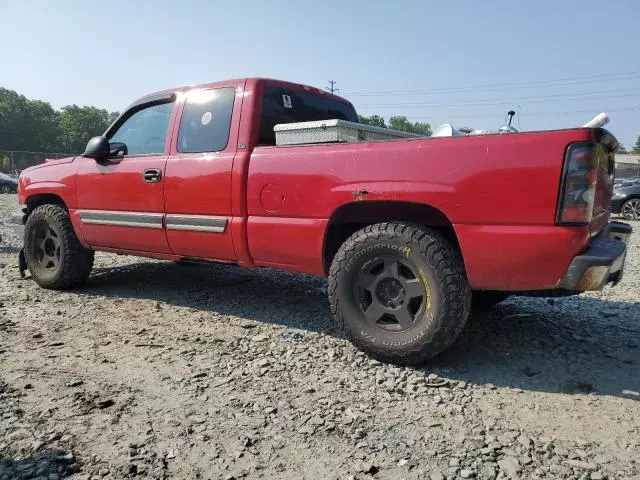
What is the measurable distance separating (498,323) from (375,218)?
1499 millimetres

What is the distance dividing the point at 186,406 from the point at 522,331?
2.57 m

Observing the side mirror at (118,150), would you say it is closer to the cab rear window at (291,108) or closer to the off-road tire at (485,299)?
the cab rear window at (291,108)

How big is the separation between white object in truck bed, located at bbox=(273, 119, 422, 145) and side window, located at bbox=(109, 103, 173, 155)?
51.2 inches

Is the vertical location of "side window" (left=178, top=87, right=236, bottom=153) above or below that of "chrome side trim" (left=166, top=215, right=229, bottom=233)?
above

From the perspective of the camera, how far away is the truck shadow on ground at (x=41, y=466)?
1.96 metres

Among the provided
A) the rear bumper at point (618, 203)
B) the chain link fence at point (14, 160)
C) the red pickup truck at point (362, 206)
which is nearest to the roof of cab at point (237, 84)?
the red pickup truck at point (362, 206)

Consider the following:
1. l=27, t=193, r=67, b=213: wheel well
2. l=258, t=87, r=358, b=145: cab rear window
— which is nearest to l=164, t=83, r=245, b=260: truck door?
l=258, t=87, r=358, b=145: cab rear window

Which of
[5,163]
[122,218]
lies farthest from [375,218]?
[5,163]

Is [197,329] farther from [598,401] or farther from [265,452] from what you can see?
[598,401]

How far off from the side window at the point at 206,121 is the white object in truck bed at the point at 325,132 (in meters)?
0.52

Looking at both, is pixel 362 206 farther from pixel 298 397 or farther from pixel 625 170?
pixel 625 170

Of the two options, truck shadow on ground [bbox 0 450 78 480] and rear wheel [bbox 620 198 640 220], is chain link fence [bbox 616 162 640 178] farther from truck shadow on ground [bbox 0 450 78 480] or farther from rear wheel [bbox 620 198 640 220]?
truck shadow on ground [bbox 0 450 78 480]

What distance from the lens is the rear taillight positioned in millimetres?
2486

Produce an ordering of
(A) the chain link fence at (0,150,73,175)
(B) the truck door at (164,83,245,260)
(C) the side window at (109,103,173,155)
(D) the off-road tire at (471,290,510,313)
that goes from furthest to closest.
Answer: (A) the chain link fence at (0,150,73,175), (C) the side window at (109,103,173,155), (D) the off-road tire at (471,290,510,313), (B) the truck door at (164,83,245,260)
